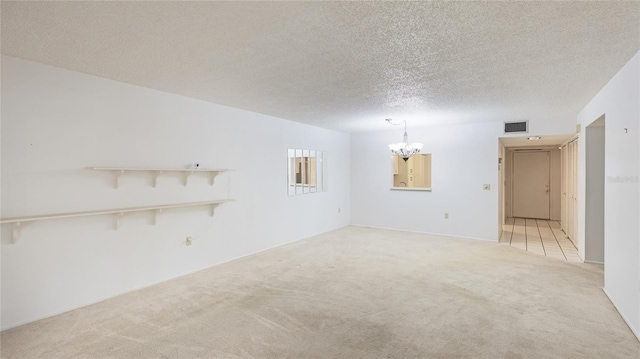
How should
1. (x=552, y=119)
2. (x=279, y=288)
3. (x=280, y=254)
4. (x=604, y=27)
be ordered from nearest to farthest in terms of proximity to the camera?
(x=604, y=27)
(x=279, y=288)
(x=280, y=254)
(x=552, y=119)

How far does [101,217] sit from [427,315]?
3401 mm

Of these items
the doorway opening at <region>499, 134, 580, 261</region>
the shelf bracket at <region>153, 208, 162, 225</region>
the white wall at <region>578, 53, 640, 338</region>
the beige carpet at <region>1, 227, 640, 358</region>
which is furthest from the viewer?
the doorway opening at <region>499, 134, 580, 261</region>

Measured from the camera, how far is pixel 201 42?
241cm

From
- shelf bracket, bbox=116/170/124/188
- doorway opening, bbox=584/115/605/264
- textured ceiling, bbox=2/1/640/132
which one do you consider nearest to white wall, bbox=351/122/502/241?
doorway opening, bbox=584/115/605/264

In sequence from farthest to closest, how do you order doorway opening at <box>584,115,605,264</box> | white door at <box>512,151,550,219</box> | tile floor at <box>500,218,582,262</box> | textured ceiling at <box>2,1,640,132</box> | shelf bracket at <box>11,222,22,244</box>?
white door at <box>512,151,550,219</box>
tile floor at <box>500,218,582,262</box>
doorway opening at <box>584,115,605,264</box>
shelf bracket at <box>11,222,22,244</box>
textured ceiling at <box>2,1,640,132</box>

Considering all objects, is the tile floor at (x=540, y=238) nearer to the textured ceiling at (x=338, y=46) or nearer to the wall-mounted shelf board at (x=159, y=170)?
the textured ceiling at (x=338, y=46)

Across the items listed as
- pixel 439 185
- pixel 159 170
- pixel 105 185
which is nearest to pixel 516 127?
pixel 439 185

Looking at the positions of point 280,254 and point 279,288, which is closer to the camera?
point 279,288

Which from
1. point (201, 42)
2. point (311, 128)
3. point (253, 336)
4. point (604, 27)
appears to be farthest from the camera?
point (311, 128)

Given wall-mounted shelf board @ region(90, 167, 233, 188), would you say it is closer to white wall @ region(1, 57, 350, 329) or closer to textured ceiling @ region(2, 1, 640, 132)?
white wall @ region(1, 57, 350, 329)

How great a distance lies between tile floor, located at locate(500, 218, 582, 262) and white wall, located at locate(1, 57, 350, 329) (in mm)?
4759

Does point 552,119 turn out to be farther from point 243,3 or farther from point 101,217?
point 101,217

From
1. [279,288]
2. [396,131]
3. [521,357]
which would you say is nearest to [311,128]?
[396,131]

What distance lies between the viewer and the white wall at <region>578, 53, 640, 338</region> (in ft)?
8.47
